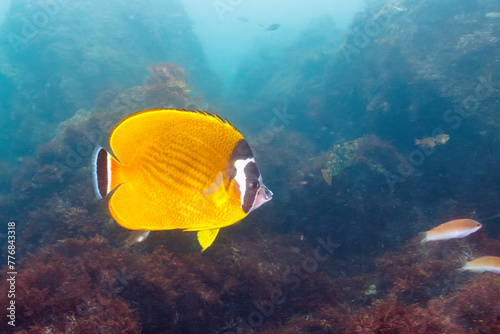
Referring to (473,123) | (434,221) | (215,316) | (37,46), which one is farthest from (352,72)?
(37,46)

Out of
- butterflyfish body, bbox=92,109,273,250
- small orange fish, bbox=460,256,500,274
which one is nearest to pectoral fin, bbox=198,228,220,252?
butterflyfish body, bbox=92,109,273,250

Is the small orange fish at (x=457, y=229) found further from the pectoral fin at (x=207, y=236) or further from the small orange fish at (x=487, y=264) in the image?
the pectoral fin at (x=207, y=236)

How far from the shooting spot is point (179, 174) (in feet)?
3.53

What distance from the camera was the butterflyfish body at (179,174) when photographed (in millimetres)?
1024

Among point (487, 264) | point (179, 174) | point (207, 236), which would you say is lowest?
point (487, 264)

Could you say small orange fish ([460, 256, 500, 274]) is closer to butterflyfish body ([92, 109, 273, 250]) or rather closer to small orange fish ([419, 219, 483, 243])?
small orange fish ([419, 219, 483, 243])

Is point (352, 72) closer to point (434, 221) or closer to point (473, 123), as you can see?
point (473, 123)

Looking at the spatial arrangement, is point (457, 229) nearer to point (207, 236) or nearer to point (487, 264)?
point (487, 264)

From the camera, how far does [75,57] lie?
669 inches

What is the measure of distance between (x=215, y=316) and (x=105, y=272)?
1738mm

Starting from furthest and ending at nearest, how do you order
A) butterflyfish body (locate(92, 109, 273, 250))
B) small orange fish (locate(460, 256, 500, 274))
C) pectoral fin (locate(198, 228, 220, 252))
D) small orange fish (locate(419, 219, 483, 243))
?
small orange fish (locate(419, 219, 483, 243)) < small orange fish (locate(460, 256, 500, 274)) < pectoral fin (locate(198, 228, 220, 252)) < butterflyfish body (locate(92, 109, 273, 250))

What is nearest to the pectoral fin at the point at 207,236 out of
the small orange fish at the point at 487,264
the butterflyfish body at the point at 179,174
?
the butterflyfish body at the point at 179,174

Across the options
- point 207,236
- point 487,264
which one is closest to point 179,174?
point 207,236

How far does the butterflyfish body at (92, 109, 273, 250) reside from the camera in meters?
1.02
